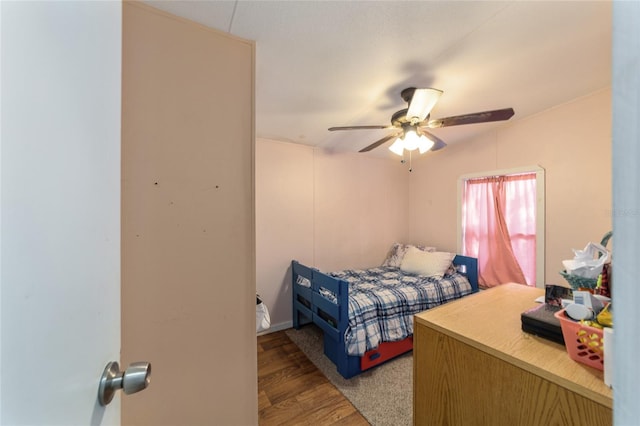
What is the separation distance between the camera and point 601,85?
1932 mm

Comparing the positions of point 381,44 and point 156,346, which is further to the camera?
point 381,44

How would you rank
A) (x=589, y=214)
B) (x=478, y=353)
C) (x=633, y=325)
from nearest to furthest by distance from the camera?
(x=633, y=325) → (x=478, y=353) → (x=589, y=214)

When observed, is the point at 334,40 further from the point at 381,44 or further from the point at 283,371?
the point at 283,371

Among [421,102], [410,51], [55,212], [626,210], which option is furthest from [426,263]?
[55,212]

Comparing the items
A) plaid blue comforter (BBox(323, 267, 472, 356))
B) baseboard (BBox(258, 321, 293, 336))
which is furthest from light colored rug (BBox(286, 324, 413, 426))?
baseboard (BBox(258, 321, 293, 336))

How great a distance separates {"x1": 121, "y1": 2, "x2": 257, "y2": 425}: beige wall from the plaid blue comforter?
1.03 meters

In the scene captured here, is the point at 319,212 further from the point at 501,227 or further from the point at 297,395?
the point at 501,227

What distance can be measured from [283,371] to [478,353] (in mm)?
1677

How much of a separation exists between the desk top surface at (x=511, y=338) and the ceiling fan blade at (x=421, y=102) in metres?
1.27

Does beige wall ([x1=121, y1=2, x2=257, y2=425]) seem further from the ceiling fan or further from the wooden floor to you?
the ceiling fan

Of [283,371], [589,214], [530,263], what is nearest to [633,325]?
[283,371]

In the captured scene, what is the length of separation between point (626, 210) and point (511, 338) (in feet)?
3.22

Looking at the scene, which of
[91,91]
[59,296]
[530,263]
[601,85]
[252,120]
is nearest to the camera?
[59,296]

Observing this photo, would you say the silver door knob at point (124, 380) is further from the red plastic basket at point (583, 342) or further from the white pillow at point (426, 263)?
the white pillow at point (426, 263)
